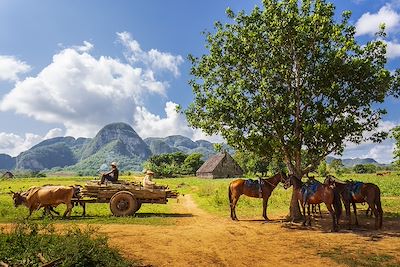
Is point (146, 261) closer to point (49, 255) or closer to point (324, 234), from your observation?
point (49, 255)

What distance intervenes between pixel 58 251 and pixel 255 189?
1334cm

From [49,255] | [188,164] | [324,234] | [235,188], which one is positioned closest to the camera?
[49,255]

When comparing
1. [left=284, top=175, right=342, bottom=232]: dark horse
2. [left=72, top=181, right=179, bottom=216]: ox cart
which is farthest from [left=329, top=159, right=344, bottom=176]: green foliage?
[left=72, top=181, right=179, bottom=216]: ox cart

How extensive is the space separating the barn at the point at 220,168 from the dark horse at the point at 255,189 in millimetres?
60493

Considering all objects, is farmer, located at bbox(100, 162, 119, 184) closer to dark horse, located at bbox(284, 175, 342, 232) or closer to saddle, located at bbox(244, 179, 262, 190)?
saddle, located at bbox(244, 179, 262, 190)

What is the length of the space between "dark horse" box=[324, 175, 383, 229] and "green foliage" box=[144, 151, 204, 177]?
75699mm

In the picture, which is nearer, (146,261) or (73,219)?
(146,261)

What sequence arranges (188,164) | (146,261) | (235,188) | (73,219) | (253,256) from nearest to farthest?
(146,261)
(253,256)
(73,219)
(235,188)
(188,164)

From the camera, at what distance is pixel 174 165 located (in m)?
121

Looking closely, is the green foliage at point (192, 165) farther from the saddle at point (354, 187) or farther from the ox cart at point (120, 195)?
the saddle at point (354, 187)

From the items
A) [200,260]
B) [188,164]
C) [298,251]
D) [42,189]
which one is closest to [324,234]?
[298,251]

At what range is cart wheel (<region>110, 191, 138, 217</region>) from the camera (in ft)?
66.4

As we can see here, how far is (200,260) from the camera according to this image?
1158cm

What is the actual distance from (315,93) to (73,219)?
49.4ft
